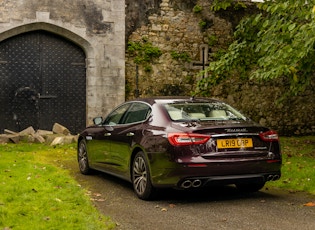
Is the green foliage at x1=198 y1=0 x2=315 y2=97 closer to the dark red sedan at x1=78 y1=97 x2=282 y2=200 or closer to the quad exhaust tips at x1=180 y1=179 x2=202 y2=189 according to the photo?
the dark red sedan at x1=78 y1=97 x2=282 y2=200

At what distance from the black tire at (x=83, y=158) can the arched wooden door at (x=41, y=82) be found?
5928 millimetres

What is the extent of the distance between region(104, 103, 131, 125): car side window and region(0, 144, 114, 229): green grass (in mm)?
1171

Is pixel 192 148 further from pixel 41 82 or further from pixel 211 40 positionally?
pixel 211 40

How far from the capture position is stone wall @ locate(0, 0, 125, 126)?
15.2m

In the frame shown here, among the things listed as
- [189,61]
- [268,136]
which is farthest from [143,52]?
[268,136]

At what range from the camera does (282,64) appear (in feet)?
33.7

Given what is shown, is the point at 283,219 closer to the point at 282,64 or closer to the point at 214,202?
the point at 214,202

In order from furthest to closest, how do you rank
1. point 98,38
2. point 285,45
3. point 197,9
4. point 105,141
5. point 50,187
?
point 197,9
point 98,38
point 285,45
point 105,141
point 50,187

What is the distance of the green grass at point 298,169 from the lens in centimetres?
798

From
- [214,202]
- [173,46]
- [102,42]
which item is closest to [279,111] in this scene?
[173,46]

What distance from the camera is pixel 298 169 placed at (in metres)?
9.41

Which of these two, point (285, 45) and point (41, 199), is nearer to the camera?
point (41, 199)

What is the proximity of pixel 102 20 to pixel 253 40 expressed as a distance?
194 inches

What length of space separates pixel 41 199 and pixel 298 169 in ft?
16.5
